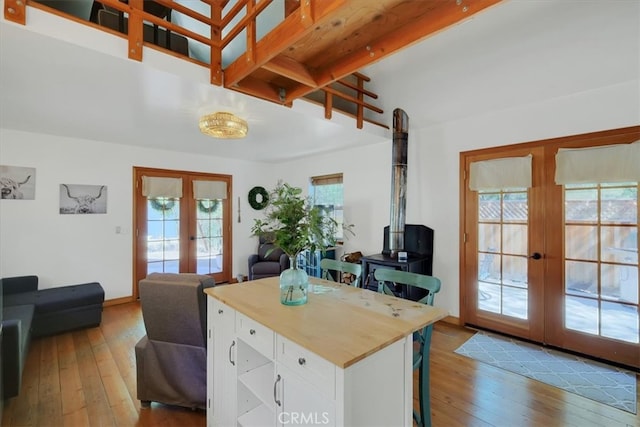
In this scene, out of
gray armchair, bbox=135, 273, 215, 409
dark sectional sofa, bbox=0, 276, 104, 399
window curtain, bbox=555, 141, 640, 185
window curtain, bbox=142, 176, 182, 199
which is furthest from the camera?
window curtain, bbox=142, 176, 182, 199

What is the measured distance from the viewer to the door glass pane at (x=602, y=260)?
243 centimetres

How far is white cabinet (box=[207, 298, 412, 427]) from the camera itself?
39.6 inches

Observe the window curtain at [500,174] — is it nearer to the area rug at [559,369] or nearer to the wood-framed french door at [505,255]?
the wood-framed french door at [505,255]

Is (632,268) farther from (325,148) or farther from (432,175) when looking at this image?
(325,148)

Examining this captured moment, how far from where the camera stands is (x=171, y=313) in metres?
1.86

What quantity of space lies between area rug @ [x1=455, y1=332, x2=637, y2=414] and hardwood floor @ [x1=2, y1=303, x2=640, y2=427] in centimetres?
12

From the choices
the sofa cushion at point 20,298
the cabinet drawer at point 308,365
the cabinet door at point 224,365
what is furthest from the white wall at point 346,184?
the cabinet drawer at point 308,365

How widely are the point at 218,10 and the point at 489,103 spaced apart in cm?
274

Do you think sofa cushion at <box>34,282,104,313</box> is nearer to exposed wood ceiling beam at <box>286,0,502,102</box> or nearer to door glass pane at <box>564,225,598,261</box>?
exposed wood ceiling beam at <box>286,0,502,102</box>

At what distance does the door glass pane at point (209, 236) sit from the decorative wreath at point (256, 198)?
605 mm

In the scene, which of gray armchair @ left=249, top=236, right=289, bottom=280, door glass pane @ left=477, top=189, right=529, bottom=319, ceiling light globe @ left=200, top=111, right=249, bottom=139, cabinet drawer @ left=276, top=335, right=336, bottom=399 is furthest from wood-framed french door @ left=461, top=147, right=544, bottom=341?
cabinet drawer @ left=276, top=335, right=336, bottom=399

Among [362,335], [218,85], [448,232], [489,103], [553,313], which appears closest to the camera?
[362,335]

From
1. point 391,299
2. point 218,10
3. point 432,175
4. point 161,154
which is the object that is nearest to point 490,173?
point 432,175

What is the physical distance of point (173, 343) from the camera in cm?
192
